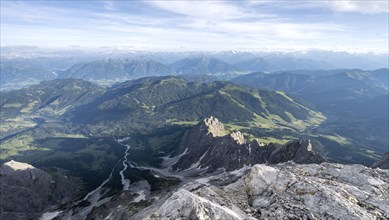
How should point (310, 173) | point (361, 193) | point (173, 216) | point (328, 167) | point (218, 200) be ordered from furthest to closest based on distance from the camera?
point (328, 167), point (310, 173), point (361, 193), point (218, 200), point (173, 216)

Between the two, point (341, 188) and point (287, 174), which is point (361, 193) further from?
point (287, 174)

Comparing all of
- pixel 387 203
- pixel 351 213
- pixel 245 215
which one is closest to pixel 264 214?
pixel 245 215

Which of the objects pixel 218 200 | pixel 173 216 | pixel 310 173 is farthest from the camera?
pixel 310 173

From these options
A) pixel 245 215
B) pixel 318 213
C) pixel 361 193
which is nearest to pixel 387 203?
pixel 361 193

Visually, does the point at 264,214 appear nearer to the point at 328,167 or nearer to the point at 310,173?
the point at 310,173

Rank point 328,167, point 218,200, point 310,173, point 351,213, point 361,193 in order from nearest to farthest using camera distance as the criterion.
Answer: point 351,213 < point 218,200 < point 361,193 < point 310,173 < point 328,167

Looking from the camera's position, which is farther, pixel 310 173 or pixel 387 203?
pixel 310 173
